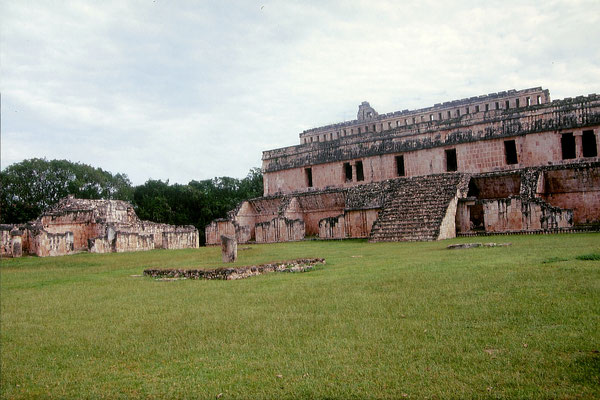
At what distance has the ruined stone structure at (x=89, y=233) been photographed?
2091cm

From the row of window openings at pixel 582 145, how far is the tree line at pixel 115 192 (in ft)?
75.0

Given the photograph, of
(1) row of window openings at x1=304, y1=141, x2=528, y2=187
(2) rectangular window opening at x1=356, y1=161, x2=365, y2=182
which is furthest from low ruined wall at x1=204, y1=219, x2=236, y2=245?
(2) rectangular window opening at x1=356, y1=161, x2=365, y2=182

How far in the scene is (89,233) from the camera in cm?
2577

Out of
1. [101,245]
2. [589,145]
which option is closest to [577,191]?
[589,145]

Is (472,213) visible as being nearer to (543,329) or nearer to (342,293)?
(342,293)

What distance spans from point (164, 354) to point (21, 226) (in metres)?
19.6

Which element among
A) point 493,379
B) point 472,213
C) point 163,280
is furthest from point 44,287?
point 472,213

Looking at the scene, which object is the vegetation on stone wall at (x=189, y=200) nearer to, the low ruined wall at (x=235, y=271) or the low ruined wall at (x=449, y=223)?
the low ruined wall at (x=449, y=223)

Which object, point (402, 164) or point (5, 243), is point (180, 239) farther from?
point (402, 164)

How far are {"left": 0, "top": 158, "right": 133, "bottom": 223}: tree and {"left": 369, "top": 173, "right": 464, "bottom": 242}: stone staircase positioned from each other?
33613 millimetres

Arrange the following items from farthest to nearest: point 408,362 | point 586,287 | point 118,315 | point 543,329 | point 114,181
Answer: point 114,181 < point 118,315 < point 586,287 < point 543,329 < point 408,362

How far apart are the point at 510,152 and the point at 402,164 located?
540cm

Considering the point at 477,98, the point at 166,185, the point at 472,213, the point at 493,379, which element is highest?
the point at 477,98

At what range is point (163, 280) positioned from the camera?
1066 centimetres
